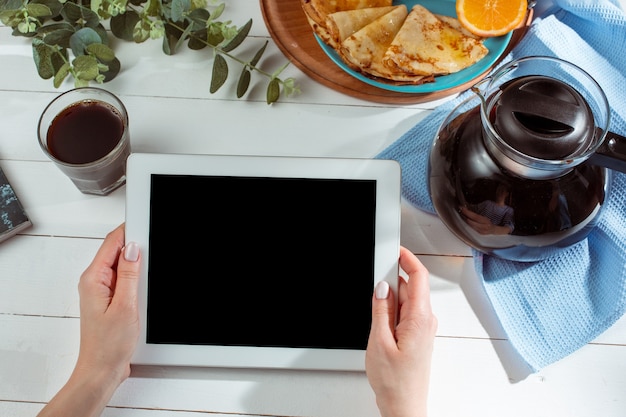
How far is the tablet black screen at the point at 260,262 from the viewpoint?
771 millimetres

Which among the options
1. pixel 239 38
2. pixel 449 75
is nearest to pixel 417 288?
pixel 449 75

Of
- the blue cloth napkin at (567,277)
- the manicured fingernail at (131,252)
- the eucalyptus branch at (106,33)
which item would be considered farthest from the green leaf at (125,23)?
the blue cloth napkin at (567,277)

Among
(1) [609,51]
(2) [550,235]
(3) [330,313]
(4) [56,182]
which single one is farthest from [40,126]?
(1) [609,51]

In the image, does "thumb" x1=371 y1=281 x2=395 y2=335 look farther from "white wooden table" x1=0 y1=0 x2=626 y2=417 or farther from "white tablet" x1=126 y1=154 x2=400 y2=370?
"white wooden table" x1=0 y1=0 x2=626 y2=417

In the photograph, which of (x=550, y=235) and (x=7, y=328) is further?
(x=7, y=328)

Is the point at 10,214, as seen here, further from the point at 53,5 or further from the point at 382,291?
the point at 382,291

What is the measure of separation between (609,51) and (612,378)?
1.61 feet

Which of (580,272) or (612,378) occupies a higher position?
(580,272)

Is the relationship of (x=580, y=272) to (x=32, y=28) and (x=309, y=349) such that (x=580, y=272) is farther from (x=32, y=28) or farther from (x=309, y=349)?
(x=32, y=28)

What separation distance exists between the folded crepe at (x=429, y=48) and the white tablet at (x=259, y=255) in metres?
0.21

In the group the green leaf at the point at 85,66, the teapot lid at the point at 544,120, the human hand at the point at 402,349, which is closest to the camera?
the teapot lid at the point at 544,120

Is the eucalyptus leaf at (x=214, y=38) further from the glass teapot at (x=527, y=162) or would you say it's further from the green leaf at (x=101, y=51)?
the glass teapot at (x=527, y=162)

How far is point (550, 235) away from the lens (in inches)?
28.0

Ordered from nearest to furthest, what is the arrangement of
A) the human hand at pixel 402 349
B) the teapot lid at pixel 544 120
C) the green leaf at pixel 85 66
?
the teapot lid at pixel 544 120
the human hand at pixel 402 349
the green leaf at pixel 85 66
